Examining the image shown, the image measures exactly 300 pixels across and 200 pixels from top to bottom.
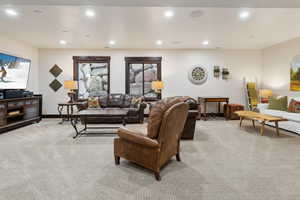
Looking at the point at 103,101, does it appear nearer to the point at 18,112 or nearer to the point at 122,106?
the point at 122,106

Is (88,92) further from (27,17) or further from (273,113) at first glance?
(273,113)

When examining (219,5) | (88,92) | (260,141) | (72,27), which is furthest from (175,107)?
(88,92)

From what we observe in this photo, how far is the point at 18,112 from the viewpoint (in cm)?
490

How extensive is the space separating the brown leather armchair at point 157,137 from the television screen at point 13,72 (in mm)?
4438

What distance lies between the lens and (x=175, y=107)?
2.17 metres

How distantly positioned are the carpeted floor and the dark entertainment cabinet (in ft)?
3.33

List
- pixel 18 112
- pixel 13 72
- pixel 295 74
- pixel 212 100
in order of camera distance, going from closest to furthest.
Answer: pixel 18 112
pixel 13 72
pixel 295 74
pixel 212 100

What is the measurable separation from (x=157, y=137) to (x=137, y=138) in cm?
28

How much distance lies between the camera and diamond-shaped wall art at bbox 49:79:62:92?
669 cm

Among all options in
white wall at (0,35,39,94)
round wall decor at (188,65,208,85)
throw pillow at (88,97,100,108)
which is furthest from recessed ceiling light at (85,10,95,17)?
round wall decor at (188,65,208,85)

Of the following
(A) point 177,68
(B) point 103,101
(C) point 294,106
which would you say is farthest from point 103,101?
(C) point 294,106

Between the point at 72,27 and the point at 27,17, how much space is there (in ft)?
3.12

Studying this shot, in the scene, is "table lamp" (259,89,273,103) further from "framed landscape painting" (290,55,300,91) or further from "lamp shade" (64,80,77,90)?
"lamp shade" (64,80,77,90)

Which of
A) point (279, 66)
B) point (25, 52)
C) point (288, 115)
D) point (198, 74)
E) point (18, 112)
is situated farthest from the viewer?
point (198, 74)
